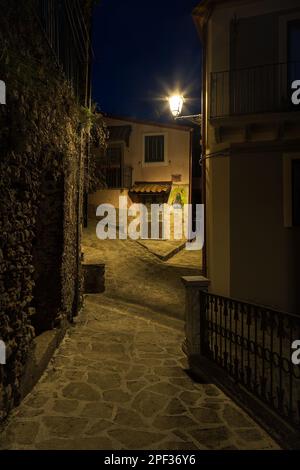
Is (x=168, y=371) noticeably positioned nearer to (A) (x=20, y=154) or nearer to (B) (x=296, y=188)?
(A) (x=20, y=154)

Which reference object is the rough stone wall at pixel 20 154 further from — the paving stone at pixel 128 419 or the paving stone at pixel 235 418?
the paving stone at pixel 235 418

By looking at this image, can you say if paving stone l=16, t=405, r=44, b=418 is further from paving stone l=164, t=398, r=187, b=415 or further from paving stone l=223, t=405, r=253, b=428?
paving stone l=223, t=405, r=253, b=428

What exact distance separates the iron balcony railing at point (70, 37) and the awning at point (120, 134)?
12.6m

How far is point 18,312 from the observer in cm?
442

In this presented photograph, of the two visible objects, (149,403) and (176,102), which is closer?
(149,403)

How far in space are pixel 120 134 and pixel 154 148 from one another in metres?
2.43

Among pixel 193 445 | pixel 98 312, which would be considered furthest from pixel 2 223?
pixel 98 312

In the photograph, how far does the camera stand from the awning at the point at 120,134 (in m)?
22.4

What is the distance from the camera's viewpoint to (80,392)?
→ 16.0ft

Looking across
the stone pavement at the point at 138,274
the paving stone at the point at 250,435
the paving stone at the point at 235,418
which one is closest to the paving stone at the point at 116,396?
the paving stone at the point at 235,418

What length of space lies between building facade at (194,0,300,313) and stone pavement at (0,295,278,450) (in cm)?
322

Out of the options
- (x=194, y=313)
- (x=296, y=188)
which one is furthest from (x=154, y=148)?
(x=194, y=313)

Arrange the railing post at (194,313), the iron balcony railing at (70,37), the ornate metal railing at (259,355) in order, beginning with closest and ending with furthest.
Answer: the ornate metal railing at (259,355) < the iron balcony railing at (70,37) < the railing post at (194,313)
